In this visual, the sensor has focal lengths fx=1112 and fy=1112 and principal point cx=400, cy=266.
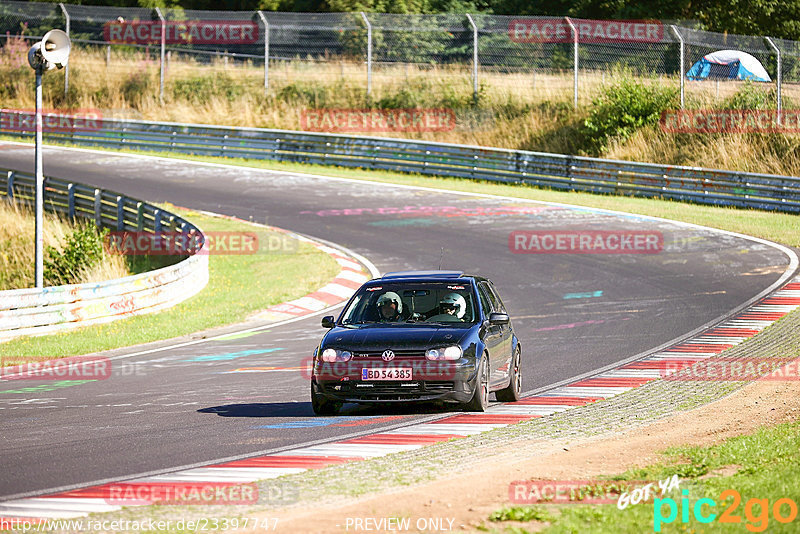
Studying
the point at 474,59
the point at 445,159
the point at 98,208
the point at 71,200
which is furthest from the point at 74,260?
the point at 474,59

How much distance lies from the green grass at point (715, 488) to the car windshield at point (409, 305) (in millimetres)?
3494

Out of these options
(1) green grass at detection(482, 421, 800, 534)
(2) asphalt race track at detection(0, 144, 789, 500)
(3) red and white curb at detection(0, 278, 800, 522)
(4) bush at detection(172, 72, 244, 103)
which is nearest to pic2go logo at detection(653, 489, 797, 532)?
(1) green grass at detection(482, 421, 800, 534)

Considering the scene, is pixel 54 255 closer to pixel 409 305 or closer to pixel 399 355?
pixel 409 305

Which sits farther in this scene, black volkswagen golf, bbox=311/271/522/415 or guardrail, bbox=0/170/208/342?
guardrail, bbox=0/170/208/342

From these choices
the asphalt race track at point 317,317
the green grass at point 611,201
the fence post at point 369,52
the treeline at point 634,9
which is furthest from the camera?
the treeline at point 634,9

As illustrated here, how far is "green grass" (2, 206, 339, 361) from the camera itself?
1662 centimetres

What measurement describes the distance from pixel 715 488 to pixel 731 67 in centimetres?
3031

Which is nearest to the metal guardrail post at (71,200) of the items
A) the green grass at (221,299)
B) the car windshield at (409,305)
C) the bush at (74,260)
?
the green grass at (221,299)

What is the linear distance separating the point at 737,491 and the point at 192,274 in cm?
1534

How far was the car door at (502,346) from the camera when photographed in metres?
11.7

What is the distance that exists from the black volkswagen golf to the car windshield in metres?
0.01

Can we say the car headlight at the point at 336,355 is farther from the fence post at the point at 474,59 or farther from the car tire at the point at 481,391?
the fence post at the point at 474,59

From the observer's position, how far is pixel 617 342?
15828 mm

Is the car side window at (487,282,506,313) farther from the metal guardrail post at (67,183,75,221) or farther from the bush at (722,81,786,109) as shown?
the bush at (722,81,786,109)
